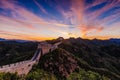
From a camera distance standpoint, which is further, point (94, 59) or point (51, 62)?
point (94, 59)

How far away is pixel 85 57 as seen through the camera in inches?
5635

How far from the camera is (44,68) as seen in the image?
254ft

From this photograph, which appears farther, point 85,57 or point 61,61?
point 85,57

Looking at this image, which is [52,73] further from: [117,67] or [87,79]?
[117,67]

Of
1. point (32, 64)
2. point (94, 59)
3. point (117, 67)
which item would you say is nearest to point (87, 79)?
point (32, 64)

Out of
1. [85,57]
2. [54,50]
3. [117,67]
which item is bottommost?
[117,67]

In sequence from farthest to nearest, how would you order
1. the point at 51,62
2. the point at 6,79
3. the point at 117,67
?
the point at 117,67, the point at 51,62, the point at 6,79

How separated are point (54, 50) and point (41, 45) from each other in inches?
275

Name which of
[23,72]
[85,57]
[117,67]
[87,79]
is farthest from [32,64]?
[117,67]

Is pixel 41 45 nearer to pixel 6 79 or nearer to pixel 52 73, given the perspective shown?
pixel 52 73

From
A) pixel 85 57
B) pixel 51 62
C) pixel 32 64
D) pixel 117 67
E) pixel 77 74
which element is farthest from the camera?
pixel 117 67

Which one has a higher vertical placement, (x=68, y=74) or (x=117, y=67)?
(x=68, y=74)

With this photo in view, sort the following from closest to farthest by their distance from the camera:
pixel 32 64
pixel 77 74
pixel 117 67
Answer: pixel 32 64 → pixel 77 74 → pixel 117 67

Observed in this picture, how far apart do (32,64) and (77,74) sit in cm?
2212
